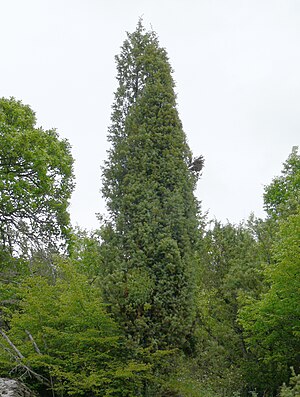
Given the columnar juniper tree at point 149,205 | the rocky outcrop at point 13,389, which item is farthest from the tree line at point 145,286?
the rocky outcrop at point 13,389

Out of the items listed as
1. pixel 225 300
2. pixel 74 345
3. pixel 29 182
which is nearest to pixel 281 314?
pixel 225 300

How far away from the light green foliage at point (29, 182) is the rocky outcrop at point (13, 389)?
4.23m

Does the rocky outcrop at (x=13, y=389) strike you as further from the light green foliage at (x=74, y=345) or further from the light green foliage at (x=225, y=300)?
the light green foliage at (x=225, y=300)

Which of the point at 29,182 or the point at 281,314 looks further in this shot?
the point at 29,182

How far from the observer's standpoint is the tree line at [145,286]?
8.33 m

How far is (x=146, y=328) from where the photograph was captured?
27.7 feet

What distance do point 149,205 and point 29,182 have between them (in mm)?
5825

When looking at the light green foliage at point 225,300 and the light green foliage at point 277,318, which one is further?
the light green foliage at point 225,300

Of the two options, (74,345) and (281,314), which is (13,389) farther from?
(281,314)

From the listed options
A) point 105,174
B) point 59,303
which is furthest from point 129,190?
point 59,303

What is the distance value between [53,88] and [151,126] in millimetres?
9342

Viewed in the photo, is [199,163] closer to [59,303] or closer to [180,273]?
[180,273]

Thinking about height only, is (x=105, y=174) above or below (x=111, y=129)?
below

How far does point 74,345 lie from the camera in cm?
850
